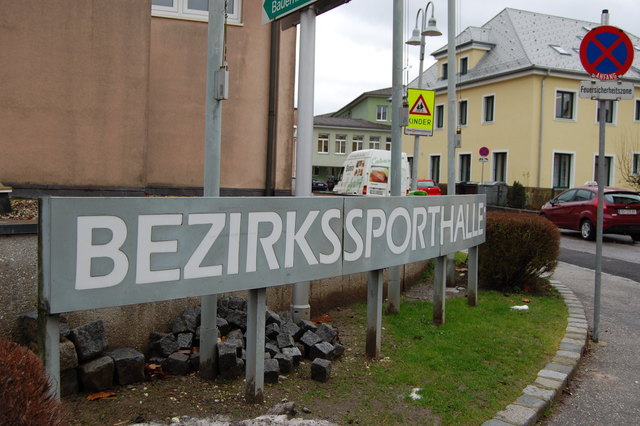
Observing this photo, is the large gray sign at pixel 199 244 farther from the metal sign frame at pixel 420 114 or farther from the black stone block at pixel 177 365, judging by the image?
the metal sign frame at pixel 420 114

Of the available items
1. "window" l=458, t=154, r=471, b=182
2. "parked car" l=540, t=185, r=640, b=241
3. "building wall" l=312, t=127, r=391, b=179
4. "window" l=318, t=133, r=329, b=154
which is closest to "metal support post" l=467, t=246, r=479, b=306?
"parked car" l=540, t=185, r=640, b=241

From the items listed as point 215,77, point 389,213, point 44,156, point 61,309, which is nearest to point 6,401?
point 61,309

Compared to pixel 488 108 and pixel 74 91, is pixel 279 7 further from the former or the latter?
pixel 488 108

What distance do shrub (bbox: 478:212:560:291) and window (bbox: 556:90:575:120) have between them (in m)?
31.1

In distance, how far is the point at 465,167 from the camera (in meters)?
42.7

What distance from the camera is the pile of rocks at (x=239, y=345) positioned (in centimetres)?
448

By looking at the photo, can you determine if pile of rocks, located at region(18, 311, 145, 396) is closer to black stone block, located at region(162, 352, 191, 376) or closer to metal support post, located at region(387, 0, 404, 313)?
black stone block, located at region(162, 352, 191, 376)

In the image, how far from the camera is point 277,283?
4.01 metres

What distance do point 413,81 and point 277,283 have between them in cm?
5083

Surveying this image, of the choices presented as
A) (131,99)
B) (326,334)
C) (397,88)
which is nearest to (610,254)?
(397,88)

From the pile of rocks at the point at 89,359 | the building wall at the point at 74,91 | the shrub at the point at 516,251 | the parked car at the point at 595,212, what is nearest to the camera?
the pile of rocks at the point at 89,359

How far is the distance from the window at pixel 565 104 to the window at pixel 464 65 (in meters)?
8.51

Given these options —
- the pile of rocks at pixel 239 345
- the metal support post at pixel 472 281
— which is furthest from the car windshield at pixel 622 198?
the pile of rocks at pixel 239 345

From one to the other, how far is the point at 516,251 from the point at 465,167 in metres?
35.1
